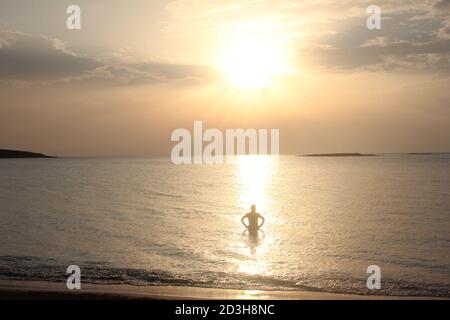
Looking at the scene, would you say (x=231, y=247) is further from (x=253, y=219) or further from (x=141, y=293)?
(x=141, y=293)

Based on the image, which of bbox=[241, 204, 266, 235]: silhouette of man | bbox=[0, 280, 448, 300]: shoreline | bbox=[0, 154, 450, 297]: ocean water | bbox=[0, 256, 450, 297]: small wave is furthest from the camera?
bbox=[241, 204, 266, 235]: silhouette of man

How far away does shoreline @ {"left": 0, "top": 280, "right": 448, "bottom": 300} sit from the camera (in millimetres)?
15273

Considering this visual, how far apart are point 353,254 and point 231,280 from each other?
10586 mm

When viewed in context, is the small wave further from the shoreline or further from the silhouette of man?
the silhouette of man

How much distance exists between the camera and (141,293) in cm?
1664

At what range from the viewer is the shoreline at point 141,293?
50.1ft

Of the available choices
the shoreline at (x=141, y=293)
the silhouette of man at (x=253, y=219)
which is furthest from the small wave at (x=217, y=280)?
the silhouette of man at (x=253, y=219)

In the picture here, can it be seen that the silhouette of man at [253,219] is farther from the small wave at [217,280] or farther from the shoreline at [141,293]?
the shoreline at [141,293]

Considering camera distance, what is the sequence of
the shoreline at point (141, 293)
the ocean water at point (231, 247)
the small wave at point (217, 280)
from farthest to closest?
the ocean water at point (231, 247), the small wave at point (217, 280), the shoreline at point (141, 293)

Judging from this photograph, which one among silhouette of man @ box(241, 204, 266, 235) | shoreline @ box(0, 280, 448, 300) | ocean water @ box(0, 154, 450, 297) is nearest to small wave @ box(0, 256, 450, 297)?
ocean water @ box(0, 154, 450, 297)

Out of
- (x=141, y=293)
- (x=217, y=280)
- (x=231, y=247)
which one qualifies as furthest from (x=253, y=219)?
(x=141, y=293)

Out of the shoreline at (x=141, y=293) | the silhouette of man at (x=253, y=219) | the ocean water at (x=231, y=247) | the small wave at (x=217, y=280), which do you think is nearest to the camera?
the shoreline at (x=141, y=293)
